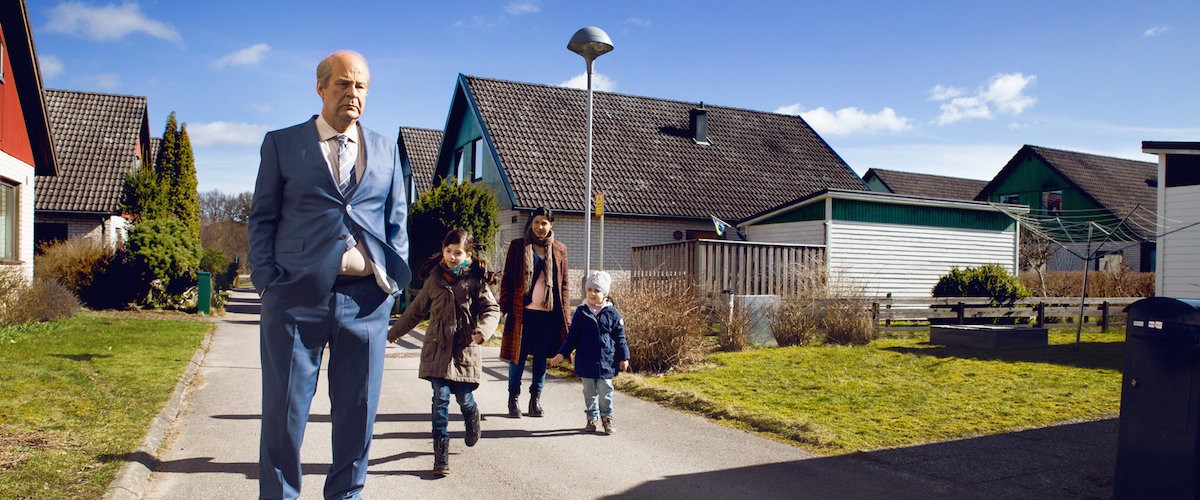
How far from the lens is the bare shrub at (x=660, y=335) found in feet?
34.5

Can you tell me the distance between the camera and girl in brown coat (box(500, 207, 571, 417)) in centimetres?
784

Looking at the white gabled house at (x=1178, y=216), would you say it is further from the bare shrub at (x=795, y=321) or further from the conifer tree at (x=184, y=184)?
the conifer tree at (x=184, y=184)

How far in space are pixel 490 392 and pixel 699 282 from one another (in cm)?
674

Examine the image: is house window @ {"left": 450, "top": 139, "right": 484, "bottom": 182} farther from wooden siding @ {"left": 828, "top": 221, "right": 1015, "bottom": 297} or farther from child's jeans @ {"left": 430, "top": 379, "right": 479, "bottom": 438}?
child's jeans @ {"left": 430, "top": 379, "right": 479, "bottom": 438}

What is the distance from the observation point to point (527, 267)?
7852 millimetres

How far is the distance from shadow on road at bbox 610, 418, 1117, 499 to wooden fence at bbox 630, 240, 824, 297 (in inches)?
330

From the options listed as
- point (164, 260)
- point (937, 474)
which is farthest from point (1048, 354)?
point (164, 260)

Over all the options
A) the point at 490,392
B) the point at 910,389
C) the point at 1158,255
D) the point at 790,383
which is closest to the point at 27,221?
the point at 490,392

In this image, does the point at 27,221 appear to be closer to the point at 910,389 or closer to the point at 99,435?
the point at 99,435

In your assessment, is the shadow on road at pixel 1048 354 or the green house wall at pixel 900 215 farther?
the green house wall at pixel 900 215

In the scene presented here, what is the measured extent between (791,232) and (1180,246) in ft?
24.6

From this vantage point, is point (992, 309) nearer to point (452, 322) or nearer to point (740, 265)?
point (740, 265)

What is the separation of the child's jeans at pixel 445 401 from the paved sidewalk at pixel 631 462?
0.97 ft

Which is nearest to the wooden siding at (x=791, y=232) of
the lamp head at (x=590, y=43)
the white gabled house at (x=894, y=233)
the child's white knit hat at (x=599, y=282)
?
the white gabled house at (x=894, y=233)
